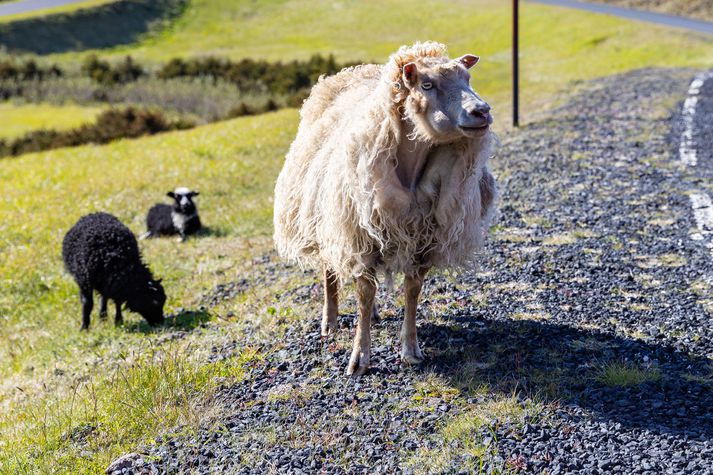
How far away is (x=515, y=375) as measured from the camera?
20.8 ft

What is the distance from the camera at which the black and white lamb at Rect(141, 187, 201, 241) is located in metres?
14.0

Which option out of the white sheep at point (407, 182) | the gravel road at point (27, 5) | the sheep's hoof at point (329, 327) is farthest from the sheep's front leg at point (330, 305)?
the gravel road at point (27, 5)

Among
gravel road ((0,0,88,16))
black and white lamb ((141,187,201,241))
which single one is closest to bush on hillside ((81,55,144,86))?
gravel road ((0,0,88,16))

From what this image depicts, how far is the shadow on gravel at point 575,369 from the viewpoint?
5676 millimetres

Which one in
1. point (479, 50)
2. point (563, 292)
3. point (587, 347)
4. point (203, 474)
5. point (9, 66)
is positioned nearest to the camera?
point (203, 474)

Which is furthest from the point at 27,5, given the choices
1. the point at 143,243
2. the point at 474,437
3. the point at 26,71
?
the point at 474,437

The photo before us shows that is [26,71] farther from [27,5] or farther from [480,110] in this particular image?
[480,110]

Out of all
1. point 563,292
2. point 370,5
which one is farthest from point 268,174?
point 370,5

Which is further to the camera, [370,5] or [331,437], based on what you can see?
[370,5]

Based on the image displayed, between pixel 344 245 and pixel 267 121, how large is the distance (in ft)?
62.9

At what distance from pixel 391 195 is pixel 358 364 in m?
1.68

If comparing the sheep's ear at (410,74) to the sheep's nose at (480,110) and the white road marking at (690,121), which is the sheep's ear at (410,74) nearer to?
the sheep's nose at (480,110)

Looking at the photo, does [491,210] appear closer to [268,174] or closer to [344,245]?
[344,245]

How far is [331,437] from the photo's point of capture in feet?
19.0
